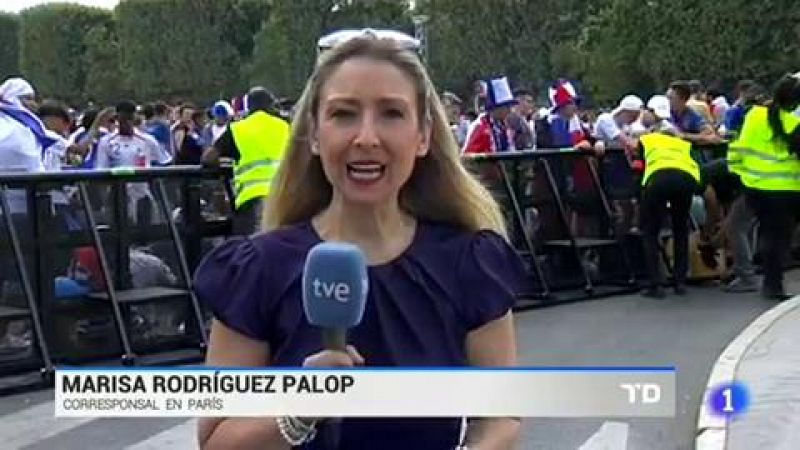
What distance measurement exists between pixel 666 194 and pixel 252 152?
12.9 feet

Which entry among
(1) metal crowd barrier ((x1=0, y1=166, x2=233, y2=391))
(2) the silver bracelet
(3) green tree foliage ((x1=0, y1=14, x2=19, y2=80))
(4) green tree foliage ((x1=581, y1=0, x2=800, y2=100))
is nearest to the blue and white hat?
(1) metal crowd barrier ((x1=0, y1=166, x2=233, y2=391))

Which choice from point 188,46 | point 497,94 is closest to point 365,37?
point 497,94

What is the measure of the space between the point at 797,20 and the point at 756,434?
34366mm

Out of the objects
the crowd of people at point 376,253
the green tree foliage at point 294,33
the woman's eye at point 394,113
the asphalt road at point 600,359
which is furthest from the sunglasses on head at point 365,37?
the green tree foliage at point 294,33

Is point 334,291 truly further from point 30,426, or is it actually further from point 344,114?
point 30,426

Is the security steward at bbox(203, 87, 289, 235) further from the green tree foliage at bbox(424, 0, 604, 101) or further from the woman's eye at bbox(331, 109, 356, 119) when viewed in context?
the green tree foliage at bbox(424, 0, 604, 101)

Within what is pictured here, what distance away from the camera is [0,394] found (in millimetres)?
8508

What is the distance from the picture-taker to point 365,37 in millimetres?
2348

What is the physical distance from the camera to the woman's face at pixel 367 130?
2195 mm

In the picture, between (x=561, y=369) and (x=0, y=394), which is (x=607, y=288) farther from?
(x=561, y=369)

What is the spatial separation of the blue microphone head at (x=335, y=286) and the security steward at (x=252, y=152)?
25.1 feet

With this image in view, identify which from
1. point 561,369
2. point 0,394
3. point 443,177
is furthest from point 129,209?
point 561,369

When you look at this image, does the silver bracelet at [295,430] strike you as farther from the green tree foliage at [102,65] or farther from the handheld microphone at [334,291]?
the green tree foliage at [102,65]

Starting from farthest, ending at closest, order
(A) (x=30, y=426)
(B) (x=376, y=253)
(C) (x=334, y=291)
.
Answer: (A) (x=30, y=426) < (B) (x=376, y=253) < (C) (x=334, y=291)
